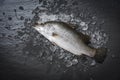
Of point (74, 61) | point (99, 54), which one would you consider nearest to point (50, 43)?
point (74, 61)

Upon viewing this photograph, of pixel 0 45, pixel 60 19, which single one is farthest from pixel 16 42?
pixel 60 19

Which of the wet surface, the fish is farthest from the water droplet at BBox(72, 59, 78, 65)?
the fish

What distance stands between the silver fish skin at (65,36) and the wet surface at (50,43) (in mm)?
159

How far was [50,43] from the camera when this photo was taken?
1517mm

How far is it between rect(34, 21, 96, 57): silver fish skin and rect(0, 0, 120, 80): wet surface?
0.52 feet

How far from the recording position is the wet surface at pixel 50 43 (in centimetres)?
152

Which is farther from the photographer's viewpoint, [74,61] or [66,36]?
[74,61]

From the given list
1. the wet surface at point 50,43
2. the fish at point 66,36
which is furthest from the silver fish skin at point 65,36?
the wet surface at point 50,43

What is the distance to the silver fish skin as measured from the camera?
4.36 ft

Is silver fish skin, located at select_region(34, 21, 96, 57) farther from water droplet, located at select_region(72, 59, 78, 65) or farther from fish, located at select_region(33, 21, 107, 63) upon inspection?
water droplet, located at select_region(72, 59, 78, 65)

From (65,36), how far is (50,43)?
0.68 ft

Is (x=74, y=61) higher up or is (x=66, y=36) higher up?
(x=66, y=36)

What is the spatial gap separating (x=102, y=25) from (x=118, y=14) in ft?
0.43

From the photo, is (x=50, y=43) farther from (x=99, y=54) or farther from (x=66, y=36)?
(x=99, y=54)
